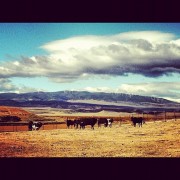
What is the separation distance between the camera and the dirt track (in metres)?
7.00

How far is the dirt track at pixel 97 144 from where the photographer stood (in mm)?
6996

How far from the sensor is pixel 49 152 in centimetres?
704

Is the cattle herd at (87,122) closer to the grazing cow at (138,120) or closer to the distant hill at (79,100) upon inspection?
the grazing cow at (138,120)

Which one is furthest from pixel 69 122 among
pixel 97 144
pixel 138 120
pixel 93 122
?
pixel 97 144

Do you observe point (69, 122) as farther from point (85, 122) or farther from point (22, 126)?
point (22, 126)

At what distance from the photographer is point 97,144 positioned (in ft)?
24.0

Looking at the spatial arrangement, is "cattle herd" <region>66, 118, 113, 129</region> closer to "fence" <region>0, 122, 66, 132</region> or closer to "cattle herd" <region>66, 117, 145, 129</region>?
"cattle herd" <region>66, 117, 145, 129</region>

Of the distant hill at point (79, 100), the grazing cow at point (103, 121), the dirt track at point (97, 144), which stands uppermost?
the distant hill at point (79, 100)

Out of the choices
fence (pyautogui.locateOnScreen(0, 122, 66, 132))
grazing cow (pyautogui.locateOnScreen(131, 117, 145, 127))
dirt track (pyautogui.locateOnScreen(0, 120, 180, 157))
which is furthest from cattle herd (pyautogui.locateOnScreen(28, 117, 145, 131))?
dirt track (pyautogui.locateOnScreen(0, 120, 180, 157))

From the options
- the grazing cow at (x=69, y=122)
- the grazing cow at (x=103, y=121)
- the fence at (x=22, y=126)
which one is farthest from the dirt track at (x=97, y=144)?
the grazing cow at (x=103, y=121)
